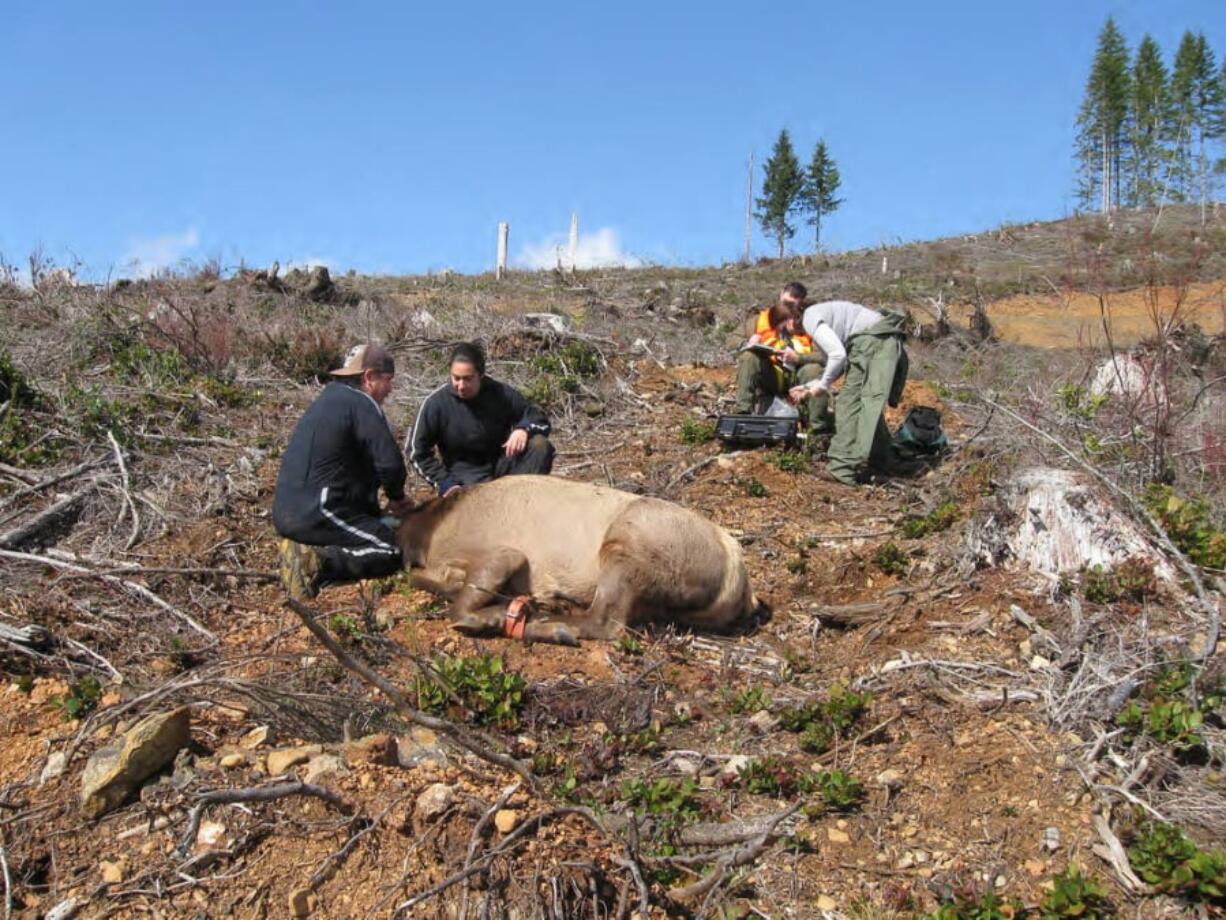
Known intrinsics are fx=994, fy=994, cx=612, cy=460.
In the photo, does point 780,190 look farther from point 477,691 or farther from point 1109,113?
point 477,691

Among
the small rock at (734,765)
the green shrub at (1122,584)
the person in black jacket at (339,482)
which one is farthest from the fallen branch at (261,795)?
the green shrub at (1122,584)

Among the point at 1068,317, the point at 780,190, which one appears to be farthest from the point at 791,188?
the point at 1068,317

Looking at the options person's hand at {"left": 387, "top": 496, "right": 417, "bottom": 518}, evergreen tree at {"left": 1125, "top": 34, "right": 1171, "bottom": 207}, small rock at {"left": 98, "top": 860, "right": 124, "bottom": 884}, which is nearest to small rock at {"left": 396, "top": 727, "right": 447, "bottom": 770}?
small rock at {"left": 98, "top": 860, "right": 124, "bottom": 884}

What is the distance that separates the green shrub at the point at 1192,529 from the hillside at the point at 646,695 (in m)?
0.02

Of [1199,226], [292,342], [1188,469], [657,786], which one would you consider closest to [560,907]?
[657,786]

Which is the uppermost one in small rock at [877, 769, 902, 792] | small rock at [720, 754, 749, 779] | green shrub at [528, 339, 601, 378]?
green shrub at [528, 339, 601, 378]

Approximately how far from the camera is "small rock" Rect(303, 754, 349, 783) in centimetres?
352

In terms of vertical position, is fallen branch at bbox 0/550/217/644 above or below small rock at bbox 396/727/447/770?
above

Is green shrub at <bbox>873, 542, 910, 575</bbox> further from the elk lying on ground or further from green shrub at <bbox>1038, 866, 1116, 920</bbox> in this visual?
green shrub at <bbox>1038, 866, 1116, 920</bbox>

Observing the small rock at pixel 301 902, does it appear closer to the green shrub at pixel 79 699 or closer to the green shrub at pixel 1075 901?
the green shrub at pixel 79 699

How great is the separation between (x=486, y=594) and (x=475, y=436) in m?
1.79

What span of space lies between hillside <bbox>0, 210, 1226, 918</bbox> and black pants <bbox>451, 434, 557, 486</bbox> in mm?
1218

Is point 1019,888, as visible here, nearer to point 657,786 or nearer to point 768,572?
point 657,786

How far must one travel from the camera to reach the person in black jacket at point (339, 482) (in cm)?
630
